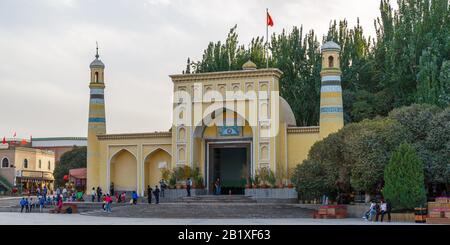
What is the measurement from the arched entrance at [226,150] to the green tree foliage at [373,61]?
6.22 metres

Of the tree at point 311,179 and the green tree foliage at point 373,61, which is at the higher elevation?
the green tree foliage at point 373,61

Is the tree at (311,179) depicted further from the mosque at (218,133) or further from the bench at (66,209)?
the bench at (66,209)

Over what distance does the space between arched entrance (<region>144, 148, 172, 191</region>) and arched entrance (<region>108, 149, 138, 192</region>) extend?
0.71m

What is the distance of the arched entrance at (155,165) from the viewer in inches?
1331

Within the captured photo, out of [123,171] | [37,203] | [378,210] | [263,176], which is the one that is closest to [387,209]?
[378,210]

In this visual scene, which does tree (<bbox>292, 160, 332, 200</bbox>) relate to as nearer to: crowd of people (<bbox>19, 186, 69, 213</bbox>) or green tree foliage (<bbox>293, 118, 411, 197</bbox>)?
green tree foliage (<bbox>293, 118, 411, 197</bbox>)

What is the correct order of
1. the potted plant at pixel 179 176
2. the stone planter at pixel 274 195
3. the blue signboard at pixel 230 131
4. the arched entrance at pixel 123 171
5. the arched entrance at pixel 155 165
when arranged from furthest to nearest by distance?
1. the arched entrance at pixel 123 171
2. the arched entrance at pixel 155 165
3. the blue signboard at pixel 230 131
4. the potted plant at pixel 179 176
5. the stone planter at pixel 274 195

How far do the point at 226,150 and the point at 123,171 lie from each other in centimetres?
525

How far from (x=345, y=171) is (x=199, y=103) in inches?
→ 381

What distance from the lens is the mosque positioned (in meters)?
30.7

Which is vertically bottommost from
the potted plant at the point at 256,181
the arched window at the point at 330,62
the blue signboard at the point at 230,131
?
the potted plant at the point at 256,181

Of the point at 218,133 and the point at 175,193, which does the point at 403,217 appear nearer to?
the point at 175,193

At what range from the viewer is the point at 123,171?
114ft

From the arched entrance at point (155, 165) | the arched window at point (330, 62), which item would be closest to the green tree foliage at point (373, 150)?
the arched window at point (330, 62)
